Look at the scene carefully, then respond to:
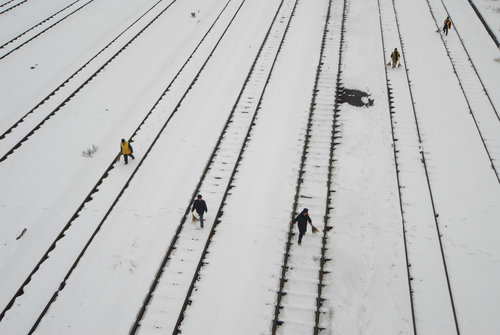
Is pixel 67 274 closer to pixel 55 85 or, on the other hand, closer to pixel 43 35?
pixel 55 85

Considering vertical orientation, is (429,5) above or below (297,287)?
above

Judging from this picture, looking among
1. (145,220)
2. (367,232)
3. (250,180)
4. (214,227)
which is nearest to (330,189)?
(367,232)

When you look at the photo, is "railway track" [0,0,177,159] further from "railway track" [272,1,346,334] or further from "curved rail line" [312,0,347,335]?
"curved rail line" [312,0,347,335]

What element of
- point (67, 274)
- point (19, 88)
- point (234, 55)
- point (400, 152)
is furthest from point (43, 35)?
point (400, 152)

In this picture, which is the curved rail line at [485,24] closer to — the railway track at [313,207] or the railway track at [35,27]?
the railway track at [313,207]

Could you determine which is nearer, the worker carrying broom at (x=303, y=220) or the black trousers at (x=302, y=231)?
the worker carrying broom at (x=303, y=220)

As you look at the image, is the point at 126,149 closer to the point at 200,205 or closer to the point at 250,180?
the point at 200,205

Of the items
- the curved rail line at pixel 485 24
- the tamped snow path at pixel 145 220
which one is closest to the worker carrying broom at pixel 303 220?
the tamped snow path at pixel 145 220
